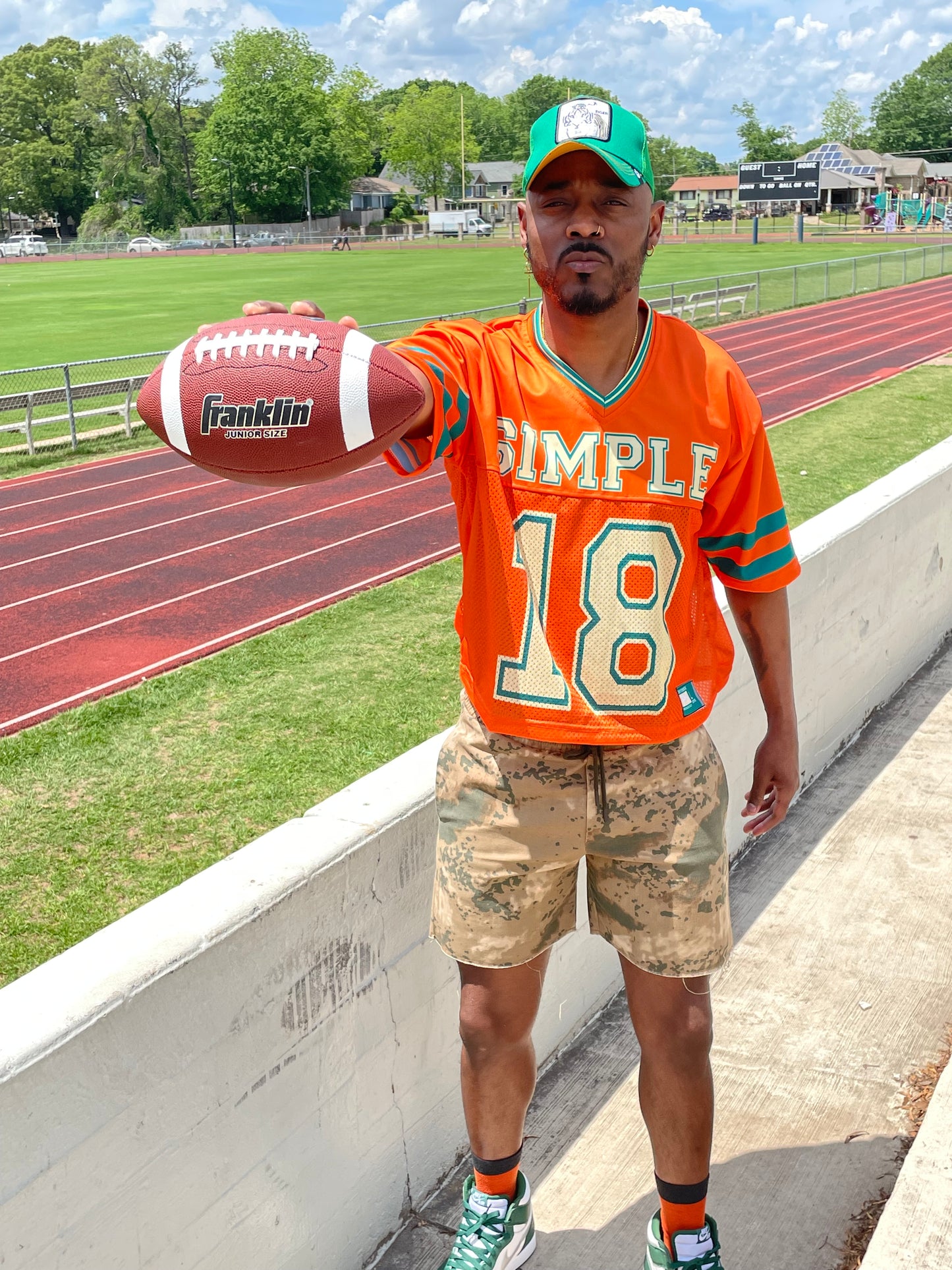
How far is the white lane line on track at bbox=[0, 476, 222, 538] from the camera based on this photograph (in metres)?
11.0

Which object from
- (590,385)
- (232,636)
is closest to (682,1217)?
(590,385)

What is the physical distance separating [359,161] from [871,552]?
99726 millimetres

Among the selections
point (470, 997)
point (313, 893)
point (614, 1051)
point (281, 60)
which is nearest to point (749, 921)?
point (614, 1051)

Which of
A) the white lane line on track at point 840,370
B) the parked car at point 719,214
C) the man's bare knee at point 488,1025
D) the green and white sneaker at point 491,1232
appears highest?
the parked car at point 719,214

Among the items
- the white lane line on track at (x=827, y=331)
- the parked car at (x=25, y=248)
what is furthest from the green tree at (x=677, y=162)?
the white lane line on track at (x=827, y=331)

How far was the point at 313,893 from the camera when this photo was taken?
224cm

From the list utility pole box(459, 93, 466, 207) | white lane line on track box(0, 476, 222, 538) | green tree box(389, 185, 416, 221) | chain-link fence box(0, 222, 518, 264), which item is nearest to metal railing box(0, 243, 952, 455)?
white lane line on track box(0, 476, 222, 538)

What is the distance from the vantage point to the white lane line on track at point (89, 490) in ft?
39.2

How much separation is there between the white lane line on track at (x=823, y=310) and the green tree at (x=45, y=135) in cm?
7599

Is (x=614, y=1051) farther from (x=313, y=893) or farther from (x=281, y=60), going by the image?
(x=281, y=60)

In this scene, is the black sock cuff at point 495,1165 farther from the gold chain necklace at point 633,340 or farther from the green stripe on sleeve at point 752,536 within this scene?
the gold chain necklace at point 633,340

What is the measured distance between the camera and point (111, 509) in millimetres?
11773

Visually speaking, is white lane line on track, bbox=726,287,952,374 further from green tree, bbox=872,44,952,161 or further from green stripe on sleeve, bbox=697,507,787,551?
green tree, bbox=872,44,952,161

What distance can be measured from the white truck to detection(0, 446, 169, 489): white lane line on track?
66419 mm
